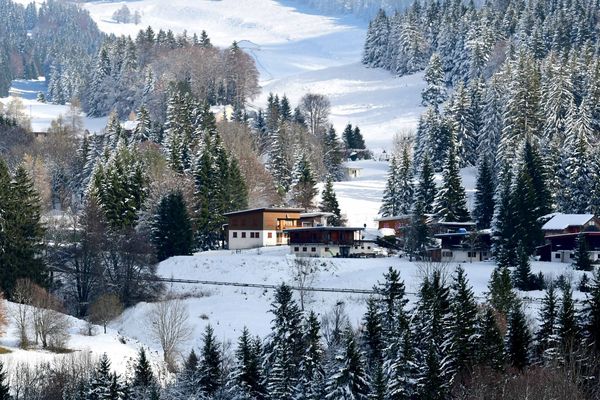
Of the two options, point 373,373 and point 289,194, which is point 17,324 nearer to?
point 373,373

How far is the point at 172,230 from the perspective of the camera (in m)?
84.5

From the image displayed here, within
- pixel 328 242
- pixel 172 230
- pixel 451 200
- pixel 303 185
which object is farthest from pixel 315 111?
pixel 172 230

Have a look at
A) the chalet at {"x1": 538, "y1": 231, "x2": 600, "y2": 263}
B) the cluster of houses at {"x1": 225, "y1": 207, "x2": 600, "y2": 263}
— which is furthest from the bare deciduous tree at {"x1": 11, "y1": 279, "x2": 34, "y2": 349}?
the chalet at {"x1": 538, "y1": 231, "x2": 600, "y2": 263}

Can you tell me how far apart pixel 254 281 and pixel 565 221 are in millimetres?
20863

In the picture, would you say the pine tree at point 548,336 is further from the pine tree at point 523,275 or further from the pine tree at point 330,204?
the pine tree at point 330,204

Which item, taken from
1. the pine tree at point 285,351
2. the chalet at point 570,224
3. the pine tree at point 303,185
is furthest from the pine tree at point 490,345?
the pine tree at point 303,185

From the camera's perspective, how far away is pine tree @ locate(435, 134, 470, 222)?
8531 cm

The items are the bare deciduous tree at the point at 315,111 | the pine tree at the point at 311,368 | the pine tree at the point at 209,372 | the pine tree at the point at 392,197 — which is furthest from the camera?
the bare deciduous tree at the point at 315,111

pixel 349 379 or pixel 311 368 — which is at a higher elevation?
pixel 349 379

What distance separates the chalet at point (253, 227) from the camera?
87.6m

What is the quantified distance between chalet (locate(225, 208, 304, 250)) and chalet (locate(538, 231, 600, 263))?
802 inches

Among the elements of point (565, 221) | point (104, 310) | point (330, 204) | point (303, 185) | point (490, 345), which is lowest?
point (104, 310)

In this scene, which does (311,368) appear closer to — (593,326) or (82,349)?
(593,326)

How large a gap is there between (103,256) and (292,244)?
43.6 feet
